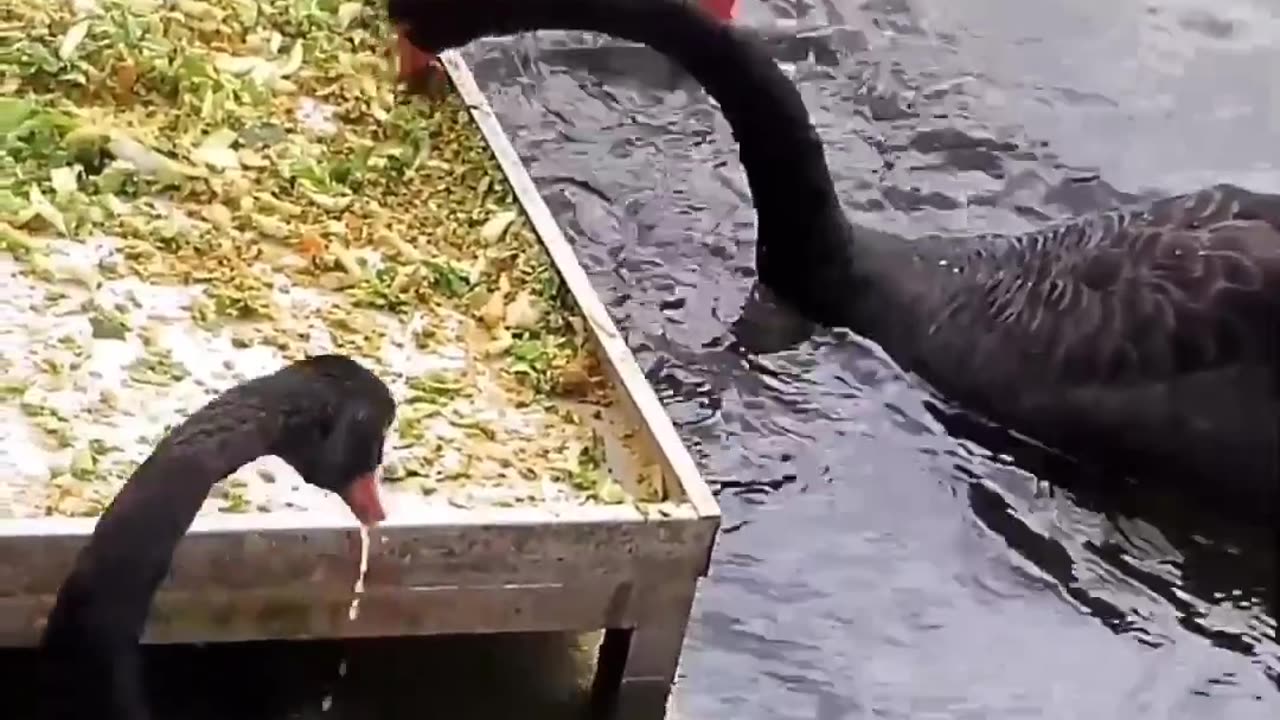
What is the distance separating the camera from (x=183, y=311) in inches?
90.9

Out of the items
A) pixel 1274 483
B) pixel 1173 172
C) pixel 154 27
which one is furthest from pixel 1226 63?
pixel 154 27

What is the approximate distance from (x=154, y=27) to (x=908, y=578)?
1.43 m

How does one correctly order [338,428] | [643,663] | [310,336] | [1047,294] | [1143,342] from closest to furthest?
[338,428]
[643,663]
[310,336]
[1143,342]
[1047,294]

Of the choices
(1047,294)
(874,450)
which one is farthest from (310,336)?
(1047,294)

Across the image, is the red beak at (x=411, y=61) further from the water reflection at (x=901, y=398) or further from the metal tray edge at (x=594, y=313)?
the water reflection at (x=901, y=398)

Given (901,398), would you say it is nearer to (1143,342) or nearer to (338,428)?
(1143,342)

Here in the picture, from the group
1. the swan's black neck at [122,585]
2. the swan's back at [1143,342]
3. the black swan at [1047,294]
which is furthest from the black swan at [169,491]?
the swan's back at [1143,342]

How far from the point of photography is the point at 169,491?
160 cm

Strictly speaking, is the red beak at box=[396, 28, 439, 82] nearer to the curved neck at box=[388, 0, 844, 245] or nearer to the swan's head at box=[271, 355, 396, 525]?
the curved neck at box=[388, 0, 844, 245]

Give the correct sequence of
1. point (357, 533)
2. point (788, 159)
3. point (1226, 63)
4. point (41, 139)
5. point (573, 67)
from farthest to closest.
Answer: point (1226, 63)
point (573, 67)
point (788, 159)
point (41, 139)
point (357, 533)

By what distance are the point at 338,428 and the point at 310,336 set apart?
501mm

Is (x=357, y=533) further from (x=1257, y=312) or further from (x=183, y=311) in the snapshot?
(x=1257, y=312)

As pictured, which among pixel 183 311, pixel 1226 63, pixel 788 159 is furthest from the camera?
pixel 1226 63

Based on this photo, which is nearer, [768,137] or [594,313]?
[594,313]
